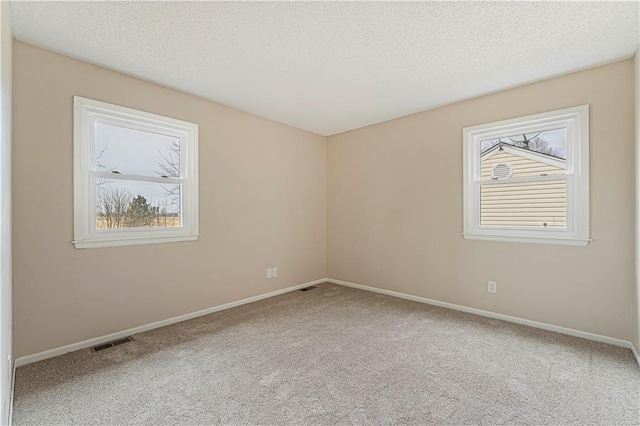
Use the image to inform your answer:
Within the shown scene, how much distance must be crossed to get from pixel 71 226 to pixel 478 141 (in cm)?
416

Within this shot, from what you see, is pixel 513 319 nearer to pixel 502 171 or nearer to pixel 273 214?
pixel 502 171

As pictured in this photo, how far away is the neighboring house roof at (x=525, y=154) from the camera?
3.03 m

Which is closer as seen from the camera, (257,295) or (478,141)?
(478,141)

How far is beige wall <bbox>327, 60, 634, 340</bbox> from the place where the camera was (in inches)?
105

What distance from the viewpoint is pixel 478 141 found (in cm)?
353

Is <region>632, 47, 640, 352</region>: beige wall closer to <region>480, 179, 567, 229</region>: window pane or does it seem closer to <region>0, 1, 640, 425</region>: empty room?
<region>0, 1, 640, 425</region>: empty room

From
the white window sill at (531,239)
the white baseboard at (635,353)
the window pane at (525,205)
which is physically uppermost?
the window pane at (525,205)

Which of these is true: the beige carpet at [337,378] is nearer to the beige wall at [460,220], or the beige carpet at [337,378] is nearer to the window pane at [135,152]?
the beige wall at [460,220]

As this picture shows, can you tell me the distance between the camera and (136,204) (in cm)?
306

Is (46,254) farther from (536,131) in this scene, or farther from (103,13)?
(536,131)

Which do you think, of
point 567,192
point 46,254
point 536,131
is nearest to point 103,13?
point 46,254

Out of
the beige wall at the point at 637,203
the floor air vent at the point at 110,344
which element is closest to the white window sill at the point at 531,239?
the beige wall at the point at 637,203

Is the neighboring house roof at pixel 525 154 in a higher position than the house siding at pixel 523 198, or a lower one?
higher

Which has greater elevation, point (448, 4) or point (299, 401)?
point (448, 4)
